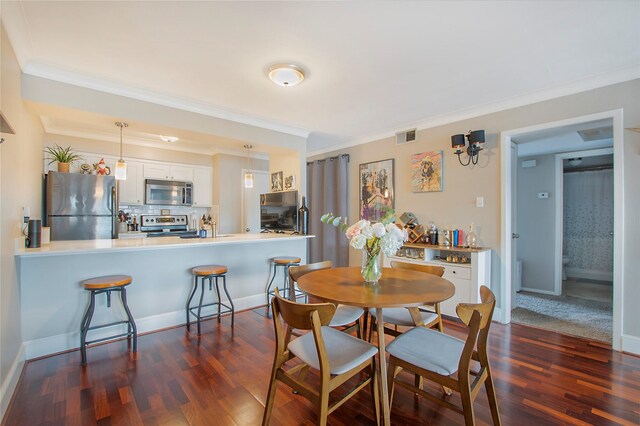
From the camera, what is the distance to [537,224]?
4871mm

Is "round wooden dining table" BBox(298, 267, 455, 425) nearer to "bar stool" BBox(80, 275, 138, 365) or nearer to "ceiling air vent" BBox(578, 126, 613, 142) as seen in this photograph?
"bar stool" BBox(80, 275, 138, 365)

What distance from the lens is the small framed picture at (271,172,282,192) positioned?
477 centimetres

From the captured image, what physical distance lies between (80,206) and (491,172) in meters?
5.21

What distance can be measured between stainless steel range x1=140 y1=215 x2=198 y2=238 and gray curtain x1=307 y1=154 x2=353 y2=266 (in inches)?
89.8

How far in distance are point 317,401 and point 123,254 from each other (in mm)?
2480

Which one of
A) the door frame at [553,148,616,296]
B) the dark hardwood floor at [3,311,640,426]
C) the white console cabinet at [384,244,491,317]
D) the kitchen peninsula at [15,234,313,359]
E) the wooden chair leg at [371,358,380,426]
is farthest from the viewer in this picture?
the door frame at [553,148,616,296]

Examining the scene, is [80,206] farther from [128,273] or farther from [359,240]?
[359,240]

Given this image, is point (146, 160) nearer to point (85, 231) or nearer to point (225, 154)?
point (225, 154)

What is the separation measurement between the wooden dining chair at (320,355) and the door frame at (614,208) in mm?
2412

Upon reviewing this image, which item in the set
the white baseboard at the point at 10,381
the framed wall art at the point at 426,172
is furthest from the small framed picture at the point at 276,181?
the white baseboard at the point at 10,381

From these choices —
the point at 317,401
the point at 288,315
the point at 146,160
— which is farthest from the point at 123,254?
the point at 146,160

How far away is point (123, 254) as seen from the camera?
2859 mm

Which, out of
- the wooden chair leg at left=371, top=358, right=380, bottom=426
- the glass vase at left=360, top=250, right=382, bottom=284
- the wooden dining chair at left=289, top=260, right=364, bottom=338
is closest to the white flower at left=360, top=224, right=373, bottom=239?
the glass vase at left=360, top=250, right=382, bottom=284

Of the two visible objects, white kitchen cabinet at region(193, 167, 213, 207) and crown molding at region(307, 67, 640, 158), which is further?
white kitchen cabinet at region(193, 167, 213, 207)
